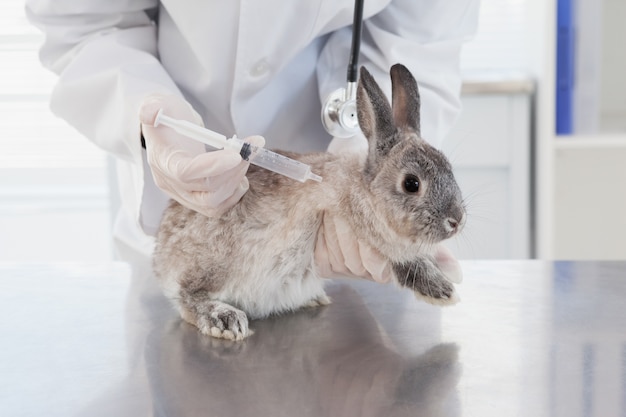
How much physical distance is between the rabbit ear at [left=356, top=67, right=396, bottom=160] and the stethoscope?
0.07 metres

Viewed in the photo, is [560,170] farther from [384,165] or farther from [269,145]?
[384,165]

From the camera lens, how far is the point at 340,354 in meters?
1.08

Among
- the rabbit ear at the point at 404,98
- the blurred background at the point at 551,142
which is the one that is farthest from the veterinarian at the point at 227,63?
the blurred background at the point at 551,142

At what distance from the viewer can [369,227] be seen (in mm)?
1221

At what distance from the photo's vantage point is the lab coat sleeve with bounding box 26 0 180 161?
4.87 ft

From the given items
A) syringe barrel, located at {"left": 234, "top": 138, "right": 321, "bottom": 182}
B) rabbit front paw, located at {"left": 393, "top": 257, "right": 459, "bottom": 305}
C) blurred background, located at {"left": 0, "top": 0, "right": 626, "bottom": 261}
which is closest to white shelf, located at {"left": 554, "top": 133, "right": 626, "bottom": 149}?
blurred background, located at {"left": 0, "top": 0, "right": 626, "bottom": 261}

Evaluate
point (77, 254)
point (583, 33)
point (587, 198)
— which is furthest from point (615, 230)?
point (77, 254)

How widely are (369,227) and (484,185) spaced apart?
1.71 m

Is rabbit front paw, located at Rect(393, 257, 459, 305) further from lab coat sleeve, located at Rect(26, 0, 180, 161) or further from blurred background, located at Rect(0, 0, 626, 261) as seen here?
blurred background, located at Rect(0, 0, 626, 261)

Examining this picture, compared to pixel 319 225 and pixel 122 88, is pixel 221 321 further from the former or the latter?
pixel 122 88

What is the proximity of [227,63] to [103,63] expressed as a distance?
0.85 ft

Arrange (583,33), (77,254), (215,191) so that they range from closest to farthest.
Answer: (215,191)
(583,33)
(77,254)

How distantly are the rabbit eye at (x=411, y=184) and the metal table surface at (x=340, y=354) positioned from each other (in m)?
0.21

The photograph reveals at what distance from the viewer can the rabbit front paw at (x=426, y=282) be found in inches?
48.3
